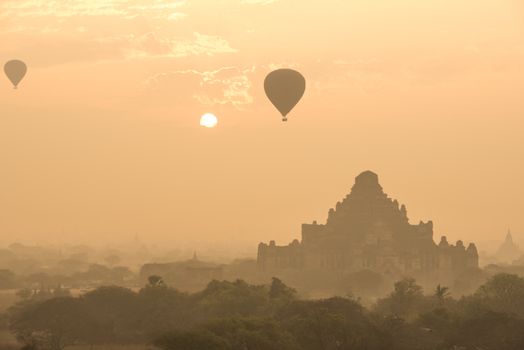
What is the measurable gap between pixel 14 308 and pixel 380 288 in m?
59.2

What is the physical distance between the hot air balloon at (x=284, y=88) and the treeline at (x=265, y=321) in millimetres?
32295

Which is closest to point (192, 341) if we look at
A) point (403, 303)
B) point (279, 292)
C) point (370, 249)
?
point (279, 292)

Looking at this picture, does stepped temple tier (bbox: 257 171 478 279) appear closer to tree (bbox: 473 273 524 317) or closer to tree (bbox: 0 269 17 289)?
tree (bbox: 0 269 17 289)

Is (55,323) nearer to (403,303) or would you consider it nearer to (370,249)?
(403,303)

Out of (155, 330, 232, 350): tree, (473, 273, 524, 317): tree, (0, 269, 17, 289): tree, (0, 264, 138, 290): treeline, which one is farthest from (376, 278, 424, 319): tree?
(0, 269, 17, 289): tree

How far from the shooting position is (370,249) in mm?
151250

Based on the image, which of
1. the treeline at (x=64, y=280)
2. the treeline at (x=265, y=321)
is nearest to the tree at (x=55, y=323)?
the treeline at (x=265, y=321)

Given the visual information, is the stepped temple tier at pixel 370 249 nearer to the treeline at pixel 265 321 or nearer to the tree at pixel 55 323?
the treeline at pixel 265 321

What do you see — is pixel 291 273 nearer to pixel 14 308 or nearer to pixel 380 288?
pixel 380 288

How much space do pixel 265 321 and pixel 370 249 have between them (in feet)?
285

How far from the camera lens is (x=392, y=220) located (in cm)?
15638

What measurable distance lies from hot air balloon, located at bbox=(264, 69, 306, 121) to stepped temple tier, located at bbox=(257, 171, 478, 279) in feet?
107

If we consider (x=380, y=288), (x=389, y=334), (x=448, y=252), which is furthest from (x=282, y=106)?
(x=389, y=334)

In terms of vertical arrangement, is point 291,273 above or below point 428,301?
above
